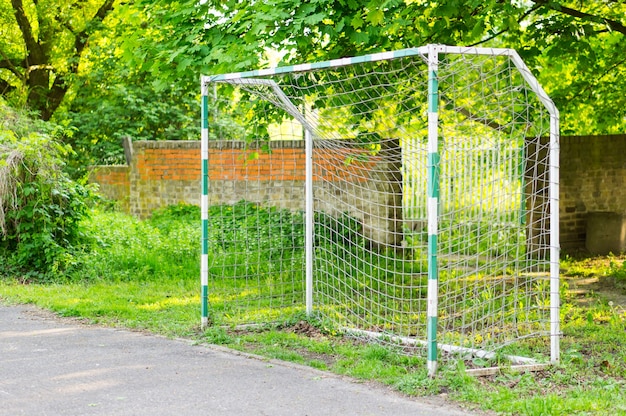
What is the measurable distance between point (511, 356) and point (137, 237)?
749cm

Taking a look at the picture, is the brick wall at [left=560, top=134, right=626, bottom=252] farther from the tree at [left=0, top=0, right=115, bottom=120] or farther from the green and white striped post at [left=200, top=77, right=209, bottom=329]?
the tree at [left=0, top=0, right=115, bottom=120]


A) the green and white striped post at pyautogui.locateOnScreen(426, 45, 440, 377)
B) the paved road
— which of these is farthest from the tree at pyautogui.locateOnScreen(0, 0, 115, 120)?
the green and white striped post at pyautogui.locateOnScreen(426, 45, 440, 377)

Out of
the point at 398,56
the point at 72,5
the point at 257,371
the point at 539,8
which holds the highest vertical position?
the point at 72,5

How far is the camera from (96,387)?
599 centimetres

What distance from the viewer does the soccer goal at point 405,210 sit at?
264 inches

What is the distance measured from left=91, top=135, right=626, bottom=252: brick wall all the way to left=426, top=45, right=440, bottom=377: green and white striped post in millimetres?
6404

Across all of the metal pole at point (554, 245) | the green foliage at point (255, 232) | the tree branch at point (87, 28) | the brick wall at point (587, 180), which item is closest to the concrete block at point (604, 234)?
the brick wall at point (587, 180)

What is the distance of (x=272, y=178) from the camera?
14109 millimetres

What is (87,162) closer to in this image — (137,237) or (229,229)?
(137,237)

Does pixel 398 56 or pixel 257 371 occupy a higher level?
pixel 398 56

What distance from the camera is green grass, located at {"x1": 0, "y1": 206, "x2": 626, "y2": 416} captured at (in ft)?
18.9

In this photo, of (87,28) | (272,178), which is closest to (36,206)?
(272,178)

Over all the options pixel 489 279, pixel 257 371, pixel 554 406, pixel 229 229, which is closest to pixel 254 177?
pixel 229 229

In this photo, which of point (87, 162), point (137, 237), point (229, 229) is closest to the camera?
point (229, 229)
